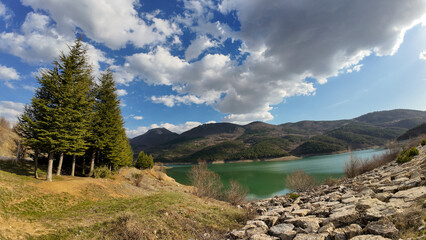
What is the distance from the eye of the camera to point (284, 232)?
6.79 metres

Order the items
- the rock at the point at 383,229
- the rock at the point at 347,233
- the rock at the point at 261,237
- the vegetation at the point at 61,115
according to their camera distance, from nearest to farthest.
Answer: the rock at the point at 383,229
the rock at the point at 347,233
the rock at the point at 261,237
the vegetation at the point at 61,115

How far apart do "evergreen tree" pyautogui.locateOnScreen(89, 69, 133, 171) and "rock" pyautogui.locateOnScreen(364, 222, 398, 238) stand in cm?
2964

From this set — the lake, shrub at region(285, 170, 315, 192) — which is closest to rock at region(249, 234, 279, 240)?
shrub at region(285, 170, 315, 192)

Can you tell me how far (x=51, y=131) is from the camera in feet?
62.3

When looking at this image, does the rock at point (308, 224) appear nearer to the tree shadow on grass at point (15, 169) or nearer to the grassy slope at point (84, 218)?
the grassy slope at point (84, 218)

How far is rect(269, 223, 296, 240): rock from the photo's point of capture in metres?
6.52

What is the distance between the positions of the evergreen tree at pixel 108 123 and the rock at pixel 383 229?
29.6m

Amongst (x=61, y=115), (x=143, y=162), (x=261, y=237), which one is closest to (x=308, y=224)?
(x=261, y=237)

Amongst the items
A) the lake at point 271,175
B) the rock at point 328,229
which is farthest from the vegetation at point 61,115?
the lake at point 271,175

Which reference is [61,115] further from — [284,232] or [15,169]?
[284,232]

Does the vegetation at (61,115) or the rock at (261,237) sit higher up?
the vegetation at (61,115)

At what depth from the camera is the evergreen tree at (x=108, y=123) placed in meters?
27.0

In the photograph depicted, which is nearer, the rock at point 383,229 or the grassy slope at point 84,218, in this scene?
the rock at point 383,229

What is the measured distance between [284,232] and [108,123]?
1117 inches
